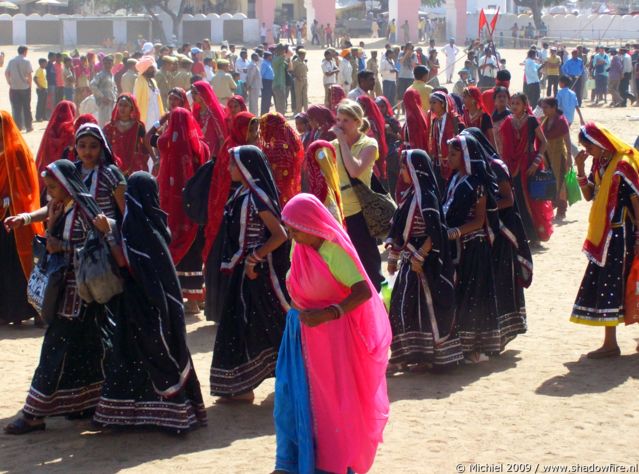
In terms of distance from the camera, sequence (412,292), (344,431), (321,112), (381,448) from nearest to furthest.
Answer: (344,431), (381,448), (412,292), (321,112)

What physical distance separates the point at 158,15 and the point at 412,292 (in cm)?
5323

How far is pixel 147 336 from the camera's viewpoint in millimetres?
5961

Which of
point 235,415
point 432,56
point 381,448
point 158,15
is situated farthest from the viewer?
point 158,15

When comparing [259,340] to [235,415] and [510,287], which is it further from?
[510,287]

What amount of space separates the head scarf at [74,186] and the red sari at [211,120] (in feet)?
13.6

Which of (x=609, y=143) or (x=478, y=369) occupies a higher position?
(x=609, y=143)

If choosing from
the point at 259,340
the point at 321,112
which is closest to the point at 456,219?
the point at 259,340

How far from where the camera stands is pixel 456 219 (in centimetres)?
741

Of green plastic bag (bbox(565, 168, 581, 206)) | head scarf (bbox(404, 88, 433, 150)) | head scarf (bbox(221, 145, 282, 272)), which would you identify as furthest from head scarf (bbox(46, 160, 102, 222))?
green plastic bag (bbox(565, 168, 581, 206))

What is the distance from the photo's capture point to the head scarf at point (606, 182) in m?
7.49

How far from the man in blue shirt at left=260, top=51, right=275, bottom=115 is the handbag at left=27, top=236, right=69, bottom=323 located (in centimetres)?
2065

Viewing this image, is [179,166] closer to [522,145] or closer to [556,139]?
[522,145]

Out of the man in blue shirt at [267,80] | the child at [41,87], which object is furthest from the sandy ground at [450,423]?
the child at [41,87]

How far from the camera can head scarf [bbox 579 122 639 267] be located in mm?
7492
